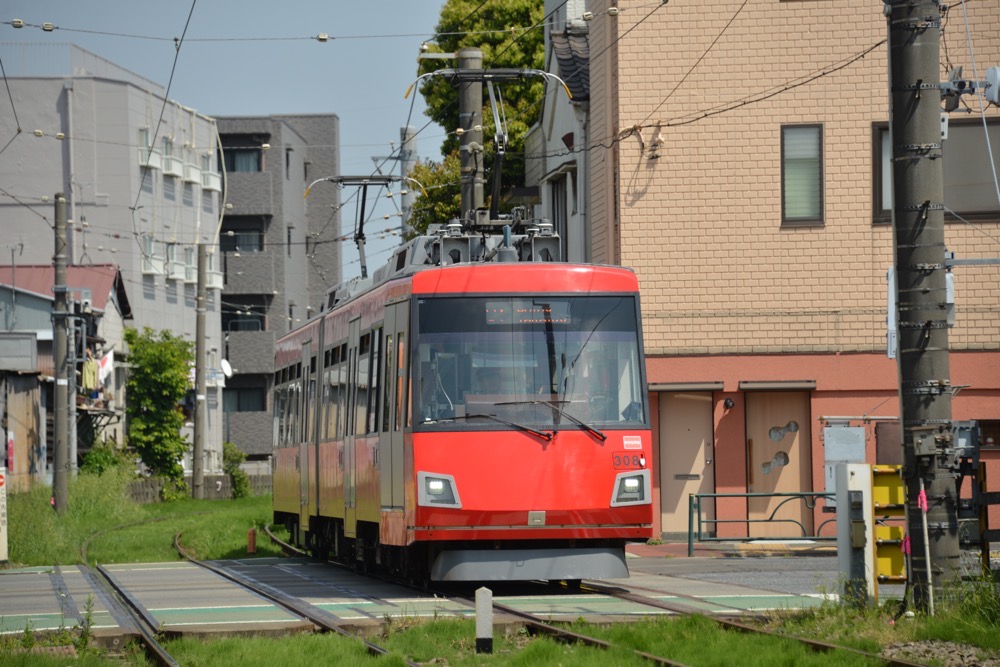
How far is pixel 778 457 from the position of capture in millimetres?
27078

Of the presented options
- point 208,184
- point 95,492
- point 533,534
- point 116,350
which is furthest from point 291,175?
point 533,534

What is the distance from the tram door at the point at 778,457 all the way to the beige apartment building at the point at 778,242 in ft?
0.08

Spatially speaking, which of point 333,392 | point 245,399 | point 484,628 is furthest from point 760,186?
point 245,399

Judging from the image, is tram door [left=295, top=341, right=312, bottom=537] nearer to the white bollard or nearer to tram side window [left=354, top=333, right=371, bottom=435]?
tram side window [left=354, top=333, right=371, bottom=435]

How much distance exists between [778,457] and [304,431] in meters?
8.35

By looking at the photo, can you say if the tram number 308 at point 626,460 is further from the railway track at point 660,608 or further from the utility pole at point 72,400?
the utility pole at point 72,400

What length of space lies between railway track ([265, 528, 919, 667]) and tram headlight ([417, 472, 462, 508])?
96 cm

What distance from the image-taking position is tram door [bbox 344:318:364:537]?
754 inches

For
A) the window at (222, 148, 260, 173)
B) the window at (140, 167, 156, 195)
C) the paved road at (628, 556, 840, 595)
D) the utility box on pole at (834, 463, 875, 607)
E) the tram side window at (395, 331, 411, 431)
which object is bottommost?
the paved road at (628, 556, 840, 595)

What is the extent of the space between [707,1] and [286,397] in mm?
9922

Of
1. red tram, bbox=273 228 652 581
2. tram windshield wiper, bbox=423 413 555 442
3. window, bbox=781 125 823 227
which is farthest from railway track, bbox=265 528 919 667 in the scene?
window, bbox=781 125 823 227

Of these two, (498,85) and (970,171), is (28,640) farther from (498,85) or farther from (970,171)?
(498,85)

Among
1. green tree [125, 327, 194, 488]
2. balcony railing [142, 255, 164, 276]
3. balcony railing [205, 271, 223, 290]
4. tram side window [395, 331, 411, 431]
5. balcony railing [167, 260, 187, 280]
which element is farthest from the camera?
balcony railing [205, 271, 223, 290]

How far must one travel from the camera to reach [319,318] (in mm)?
22625
